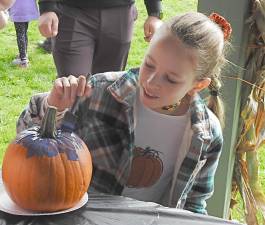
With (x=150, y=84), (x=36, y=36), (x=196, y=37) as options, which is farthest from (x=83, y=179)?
(x=36, y=36)

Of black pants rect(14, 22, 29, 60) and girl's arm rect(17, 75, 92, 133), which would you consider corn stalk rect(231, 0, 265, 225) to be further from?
black pants rect(14, 22, 29, 60)

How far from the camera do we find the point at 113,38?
8.56 feet

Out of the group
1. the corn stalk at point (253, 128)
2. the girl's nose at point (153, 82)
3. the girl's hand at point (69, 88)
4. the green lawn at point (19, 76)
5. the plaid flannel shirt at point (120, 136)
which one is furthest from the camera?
the green lawn at point (19, 76)

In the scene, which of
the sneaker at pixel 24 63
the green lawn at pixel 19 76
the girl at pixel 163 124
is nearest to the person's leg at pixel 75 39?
the girl at pixel 163 124

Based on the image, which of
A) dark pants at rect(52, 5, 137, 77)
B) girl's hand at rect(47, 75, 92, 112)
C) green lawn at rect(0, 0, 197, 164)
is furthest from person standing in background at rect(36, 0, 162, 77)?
green lawn at rect(0, 0, 197, 164)

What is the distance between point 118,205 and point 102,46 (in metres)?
1.36

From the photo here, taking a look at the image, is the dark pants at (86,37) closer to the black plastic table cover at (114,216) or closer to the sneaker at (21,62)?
the black plastic table cover at (114,216)

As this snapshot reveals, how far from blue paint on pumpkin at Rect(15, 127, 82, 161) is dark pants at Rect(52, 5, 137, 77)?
1184 millimetres

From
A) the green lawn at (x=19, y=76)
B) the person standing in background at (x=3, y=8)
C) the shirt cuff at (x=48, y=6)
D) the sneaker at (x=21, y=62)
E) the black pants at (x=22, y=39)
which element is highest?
the person standing in background at (x=3, y=8)

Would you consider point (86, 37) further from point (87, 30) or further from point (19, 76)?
point (19, 76)

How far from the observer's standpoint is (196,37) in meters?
1.72

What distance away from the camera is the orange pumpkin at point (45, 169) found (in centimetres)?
128

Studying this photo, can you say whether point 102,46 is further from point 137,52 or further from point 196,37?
point 137,52

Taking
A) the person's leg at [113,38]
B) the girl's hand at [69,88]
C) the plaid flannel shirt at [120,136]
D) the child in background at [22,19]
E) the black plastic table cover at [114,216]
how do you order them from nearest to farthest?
1. the black plastic table cover at [114,216]
2. the girl's hand at [69,88]
3. the plaid flannel shirt at [120,136]
4. the person's leg at [113,38]
5. the child in background at [22,19]
